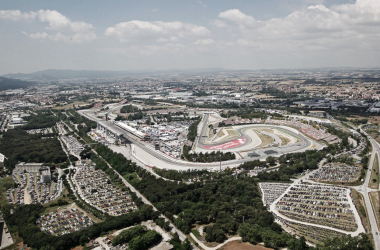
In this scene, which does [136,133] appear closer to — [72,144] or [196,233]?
[72,144]

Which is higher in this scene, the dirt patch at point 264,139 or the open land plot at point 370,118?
the open land plot at point 370,118

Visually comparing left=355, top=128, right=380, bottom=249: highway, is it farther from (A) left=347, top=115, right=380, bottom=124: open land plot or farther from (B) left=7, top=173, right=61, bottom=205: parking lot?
(B) left=7, top=173, right=61, bottom=205: parking lot

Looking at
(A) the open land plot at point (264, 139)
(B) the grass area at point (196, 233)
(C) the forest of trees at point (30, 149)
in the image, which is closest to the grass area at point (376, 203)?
(B) the grass area at point (196, 233)

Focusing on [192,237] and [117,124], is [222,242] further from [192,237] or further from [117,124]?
[117,124]

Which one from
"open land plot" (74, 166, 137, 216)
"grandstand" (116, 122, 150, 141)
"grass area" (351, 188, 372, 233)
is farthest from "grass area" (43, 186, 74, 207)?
"grass area" (351, 188, 372, 233)

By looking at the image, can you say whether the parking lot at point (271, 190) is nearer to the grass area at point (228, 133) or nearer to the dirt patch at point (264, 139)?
the dirt patch at point (264, 139)

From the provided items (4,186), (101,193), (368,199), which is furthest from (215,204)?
(4,186)
